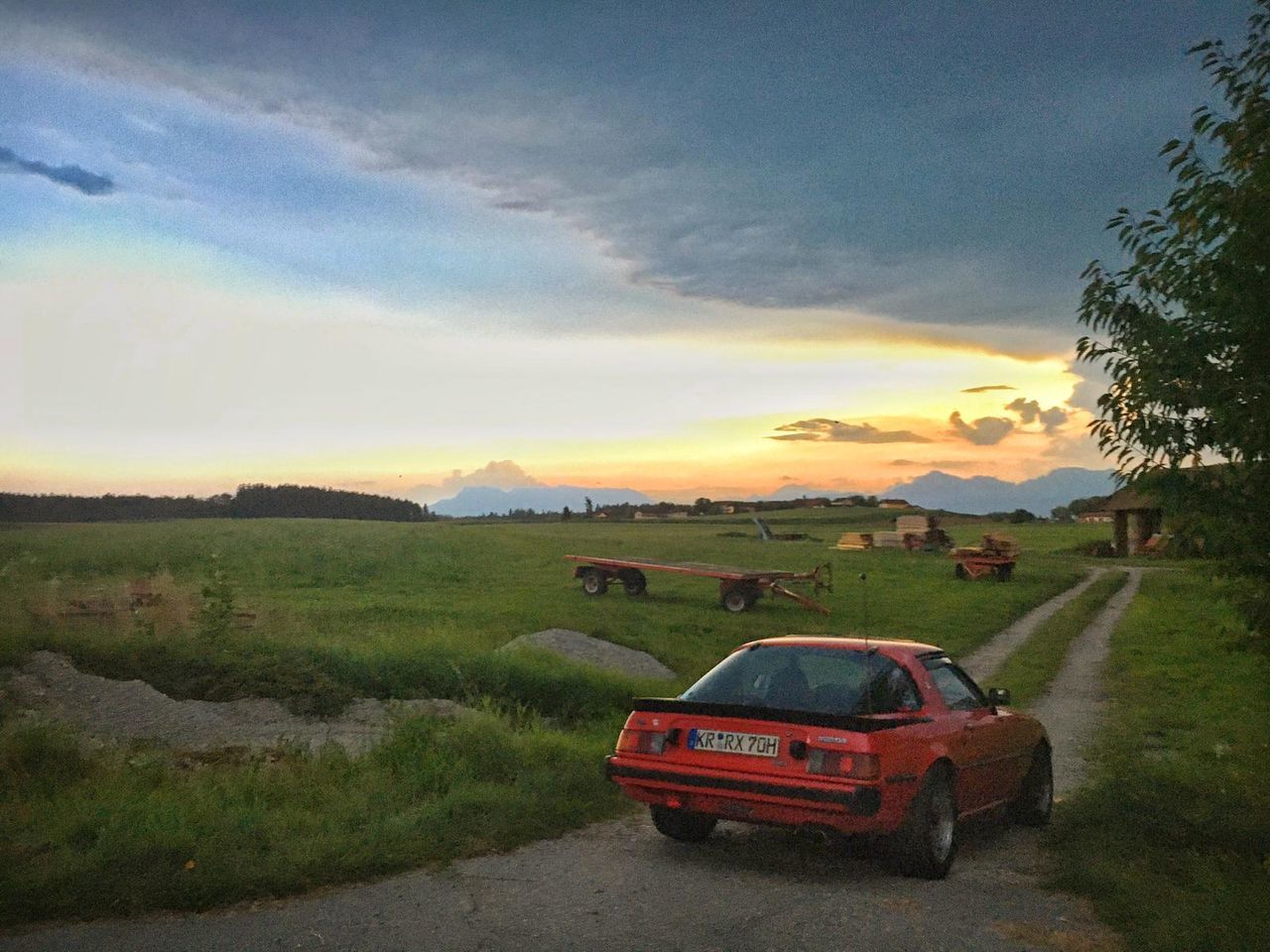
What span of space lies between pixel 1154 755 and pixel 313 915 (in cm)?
1038

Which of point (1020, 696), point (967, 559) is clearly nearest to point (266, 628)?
point (1020, 696)

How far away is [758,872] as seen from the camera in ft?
24.7

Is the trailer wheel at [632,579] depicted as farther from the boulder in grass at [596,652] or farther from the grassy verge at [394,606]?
the boulder in grass at [596,652]

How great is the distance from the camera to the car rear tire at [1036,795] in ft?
31.3

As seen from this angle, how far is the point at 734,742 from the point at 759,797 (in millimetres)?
416

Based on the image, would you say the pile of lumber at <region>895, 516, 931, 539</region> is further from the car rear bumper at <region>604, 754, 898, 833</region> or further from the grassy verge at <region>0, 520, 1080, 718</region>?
the car rear bumper at <region>604, 754, 898, 833</region>

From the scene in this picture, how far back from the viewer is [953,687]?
29.5 ft

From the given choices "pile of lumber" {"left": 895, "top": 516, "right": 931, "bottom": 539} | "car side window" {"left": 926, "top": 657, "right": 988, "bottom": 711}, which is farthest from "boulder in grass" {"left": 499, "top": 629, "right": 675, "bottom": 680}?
"pile of lumber" {"left": 895, "top": 516, "right": 931, "bottom": 539}

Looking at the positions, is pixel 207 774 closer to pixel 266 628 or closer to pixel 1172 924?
pixel 1172 924

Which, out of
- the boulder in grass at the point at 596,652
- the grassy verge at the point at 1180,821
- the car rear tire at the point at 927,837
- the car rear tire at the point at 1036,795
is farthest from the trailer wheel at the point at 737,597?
the car rear tire at the point at 927,837

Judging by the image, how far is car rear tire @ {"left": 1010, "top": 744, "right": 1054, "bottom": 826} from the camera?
31.3 feet

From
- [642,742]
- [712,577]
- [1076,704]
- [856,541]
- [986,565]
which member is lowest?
[1076,704]

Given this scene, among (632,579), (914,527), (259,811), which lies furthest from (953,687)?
(914,527)

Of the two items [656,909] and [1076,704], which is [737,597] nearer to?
[1076,704]
